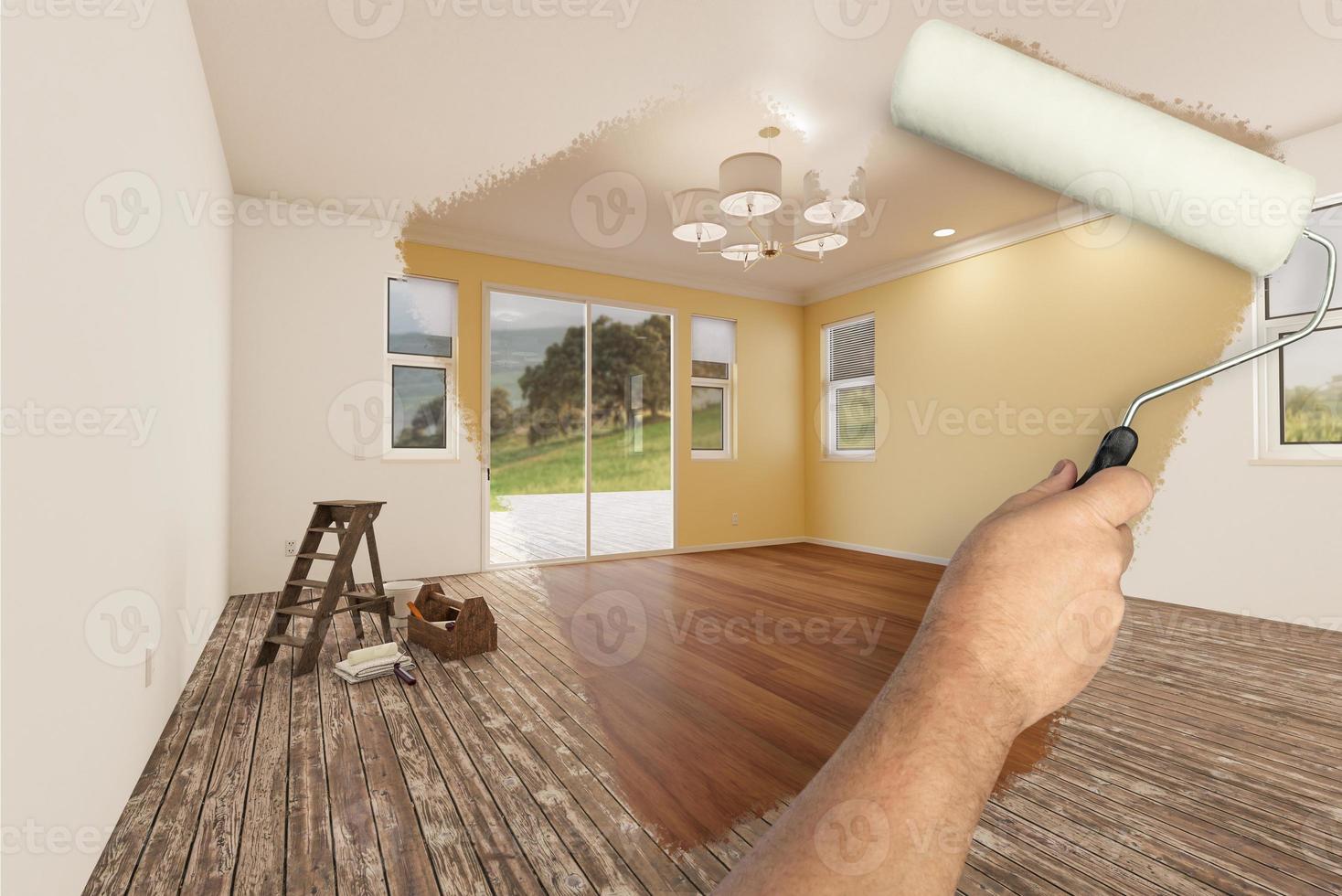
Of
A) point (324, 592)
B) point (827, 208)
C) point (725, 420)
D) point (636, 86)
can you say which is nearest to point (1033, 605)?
point (636, 86)

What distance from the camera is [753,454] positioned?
20.8 feet

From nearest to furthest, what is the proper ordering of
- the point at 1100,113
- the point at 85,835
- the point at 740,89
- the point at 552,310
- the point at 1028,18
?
the point at 1100,113 → the point at 85,835 → the point at 1028,18 → the point at 740,89 → the point at 552,310

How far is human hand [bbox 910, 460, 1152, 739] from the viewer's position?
298 millimetres

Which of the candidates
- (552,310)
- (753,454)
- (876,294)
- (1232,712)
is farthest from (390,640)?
(876,294)

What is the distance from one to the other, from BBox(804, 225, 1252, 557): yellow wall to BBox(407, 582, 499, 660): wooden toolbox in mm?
3813

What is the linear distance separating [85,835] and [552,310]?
4.56 m

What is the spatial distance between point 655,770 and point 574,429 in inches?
151

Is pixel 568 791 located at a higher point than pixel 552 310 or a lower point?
lower

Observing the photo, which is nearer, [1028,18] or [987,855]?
[987,855]

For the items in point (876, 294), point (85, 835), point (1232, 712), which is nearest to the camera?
point (85, 835)

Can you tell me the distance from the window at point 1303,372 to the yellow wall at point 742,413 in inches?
148

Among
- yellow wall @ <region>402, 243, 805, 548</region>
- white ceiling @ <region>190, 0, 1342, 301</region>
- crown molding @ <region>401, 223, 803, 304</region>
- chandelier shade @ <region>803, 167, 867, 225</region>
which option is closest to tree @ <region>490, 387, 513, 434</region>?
yellow wall @ <region>402, 243, 805, 548</region>

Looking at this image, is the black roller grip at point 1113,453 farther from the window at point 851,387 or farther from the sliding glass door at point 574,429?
the window at point 851,387

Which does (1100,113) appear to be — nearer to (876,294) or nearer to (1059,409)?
(1059,409)
